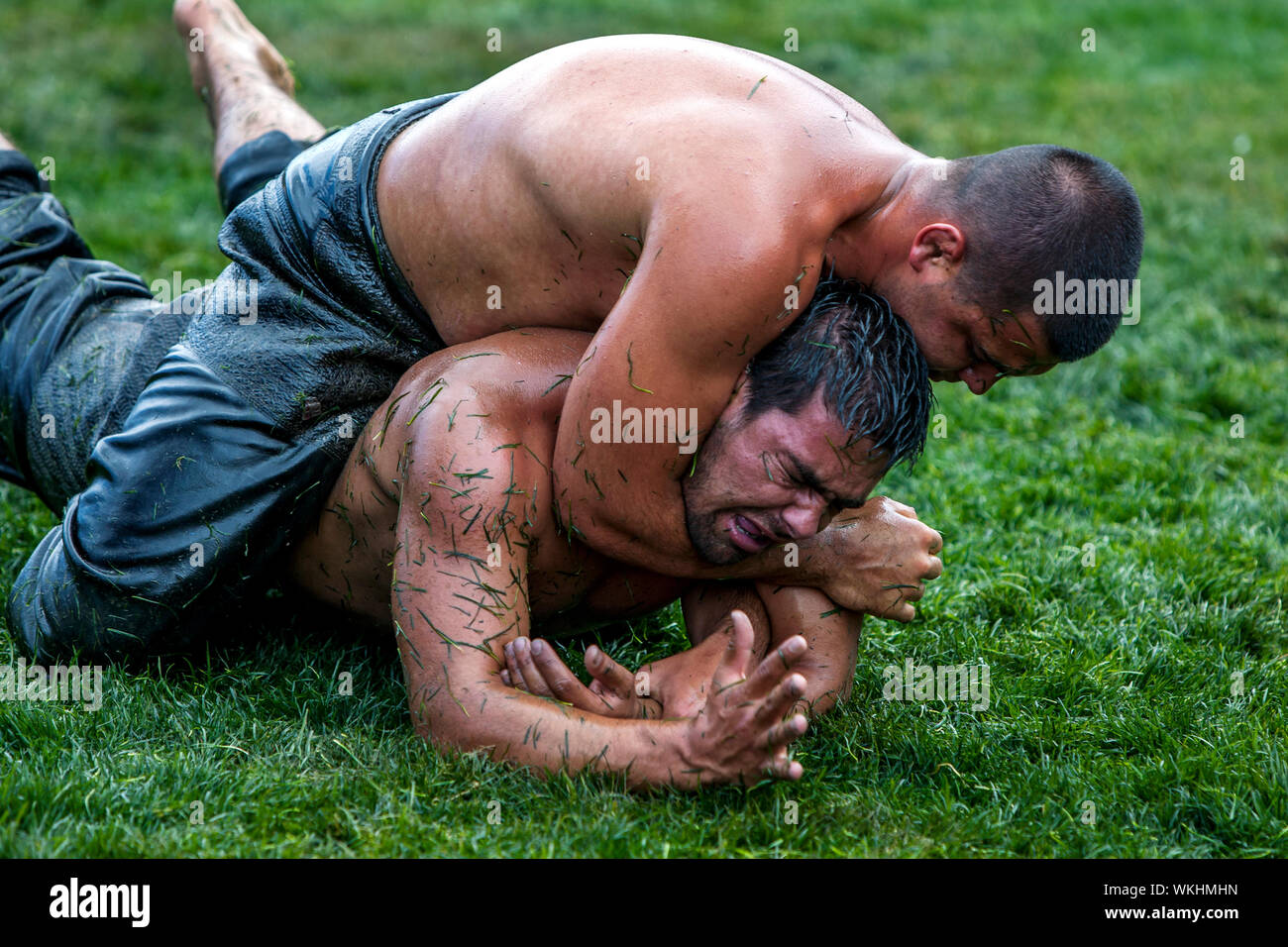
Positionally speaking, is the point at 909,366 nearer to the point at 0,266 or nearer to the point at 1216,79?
the point at 0,266

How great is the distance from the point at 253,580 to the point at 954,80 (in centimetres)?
719

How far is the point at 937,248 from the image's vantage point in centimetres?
335

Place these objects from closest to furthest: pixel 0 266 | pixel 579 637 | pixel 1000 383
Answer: pixel 579 637 < pixel 0 266 < pixel 1000 383

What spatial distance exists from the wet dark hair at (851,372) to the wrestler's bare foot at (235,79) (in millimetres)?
2051

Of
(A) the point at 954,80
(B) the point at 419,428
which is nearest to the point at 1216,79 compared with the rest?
(A) the point at 954,80

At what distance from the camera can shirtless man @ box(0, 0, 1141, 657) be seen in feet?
9.98

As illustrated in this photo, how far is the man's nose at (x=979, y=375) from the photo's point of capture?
138 inches

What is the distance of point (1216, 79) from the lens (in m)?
9.64

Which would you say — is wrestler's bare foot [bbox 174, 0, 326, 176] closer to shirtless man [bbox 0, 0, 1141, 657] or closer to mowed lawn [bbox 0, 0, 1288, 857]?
shirtless man [bbox 0, 0, 1141, 657]

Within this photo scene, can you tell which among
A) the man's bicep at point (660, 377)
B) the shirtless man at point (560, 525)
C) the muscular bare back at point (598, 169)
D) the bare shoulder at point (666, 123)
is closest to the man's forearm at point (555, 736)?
the shirtless man at point (560, 525)

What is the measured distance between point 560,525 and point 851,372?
80 cm

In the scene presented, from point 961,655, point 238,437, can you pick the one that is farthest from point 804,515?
point 238,437

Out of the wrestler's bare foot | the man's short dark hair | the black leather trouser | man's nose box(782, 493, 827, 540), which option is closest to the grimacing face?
man's nose box(782, 493, 827, 540)

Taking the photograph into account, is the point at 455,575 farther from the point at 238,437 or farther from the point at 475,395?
the point at 238,437
